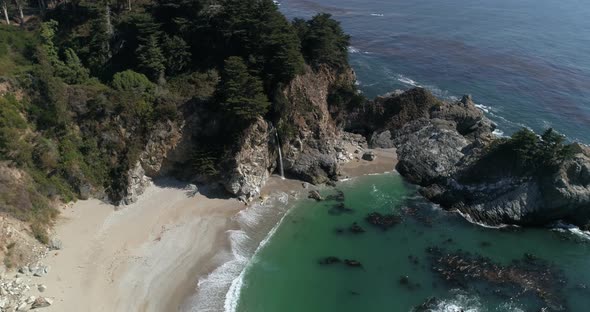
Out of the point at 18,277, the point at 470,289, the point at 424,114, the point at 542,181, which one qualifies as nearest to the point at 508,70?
the point at 424,114

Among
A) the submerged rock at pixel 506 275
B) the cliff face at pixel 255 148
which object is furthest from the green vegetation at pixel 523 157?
the cliff face at pixel 255 148

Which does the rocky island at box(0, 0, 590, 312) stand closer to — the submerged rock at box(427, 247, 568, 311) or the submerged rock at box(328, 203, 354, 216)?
the submerged rock at box(328, 203, 354, 216)

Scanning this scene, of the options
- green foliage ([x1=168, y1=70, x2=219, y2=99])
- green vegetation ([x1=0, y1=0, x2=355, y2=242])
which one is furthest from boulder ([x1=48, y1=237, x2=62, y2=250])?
green foliage ([x1=168, y1=70, x2=219, y2=99])

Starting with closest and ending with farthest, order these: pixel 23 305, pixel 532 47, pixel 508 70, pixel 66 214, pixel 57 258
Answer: pixel 23 305 → pixel 57 258 → pixel 66 214 → pixel 508 70 → pixel 532 47

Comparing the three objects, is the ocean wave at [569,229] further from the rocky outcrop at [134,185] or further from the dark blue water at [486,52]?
the rocky outcrop at [134,185]

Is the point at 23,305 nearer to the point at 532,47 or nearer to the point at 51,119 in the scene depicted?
the point at 51,119

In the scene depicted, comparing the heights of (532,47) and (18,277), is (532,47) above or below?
above
